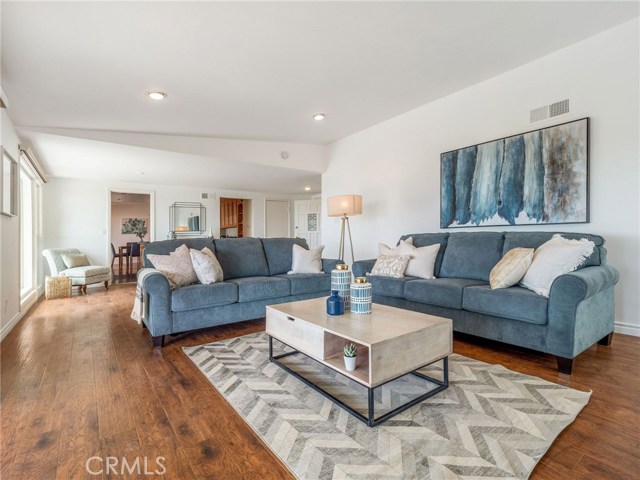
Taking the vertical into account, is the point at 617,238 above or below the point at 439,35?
below

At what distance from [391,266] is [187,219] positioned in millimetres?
5873

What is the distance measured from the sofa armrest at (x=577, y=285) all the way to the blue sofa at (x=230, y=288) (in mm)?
2229

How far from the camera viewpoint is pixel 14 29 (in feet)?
7.12

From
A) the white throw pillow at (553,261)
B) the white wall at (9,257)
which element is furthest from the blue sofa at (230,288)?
the white throw pillow at (553,261)

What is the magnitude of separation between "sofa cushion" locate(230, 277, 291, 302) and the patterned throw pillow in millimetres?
969

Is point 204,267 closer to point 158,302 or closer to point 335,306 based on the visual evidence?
point 158,302

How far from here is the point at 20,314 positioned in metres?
3.71

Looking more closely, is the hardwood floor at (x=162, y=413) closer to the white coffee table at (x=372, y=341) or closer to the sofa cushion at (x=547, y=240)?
the white coffee table at (x=372, y=341)

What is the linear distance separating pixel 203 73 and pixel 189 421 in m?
2.78

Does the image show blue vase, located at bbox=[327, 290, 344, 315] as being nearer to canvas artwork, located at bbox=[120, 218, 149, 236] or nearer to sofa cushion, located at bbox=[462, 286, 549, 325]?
sofa cushion, located at bbox=[462, 286, 549, 325]

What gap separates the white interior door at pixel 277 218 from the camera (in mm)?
9000

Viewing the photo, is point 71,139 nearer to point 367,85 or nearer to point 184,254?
point 184,254

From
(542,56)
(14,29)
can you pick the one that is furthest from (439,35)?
(14,29)

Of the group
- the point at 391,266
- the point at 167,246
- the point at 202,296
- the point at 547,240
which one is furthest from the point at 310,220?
the point at 547,240
